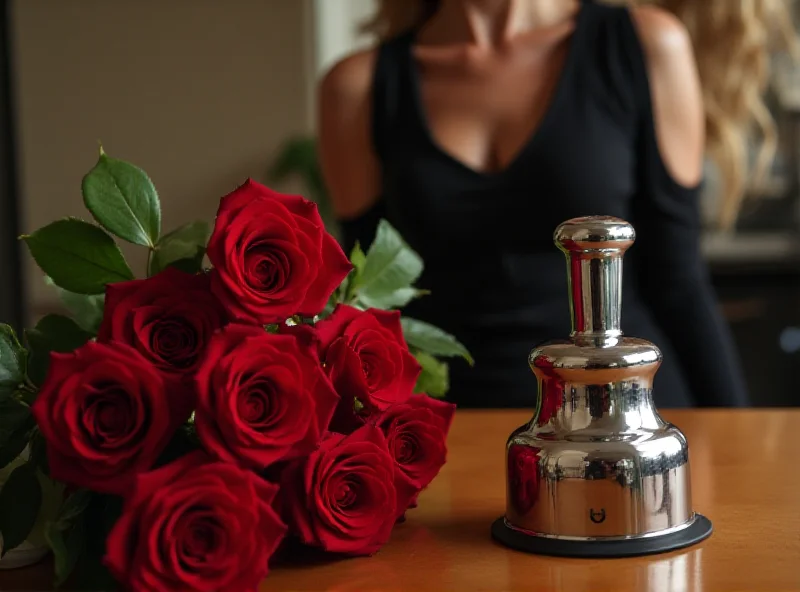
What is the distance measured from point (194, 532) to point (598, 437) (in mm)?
180

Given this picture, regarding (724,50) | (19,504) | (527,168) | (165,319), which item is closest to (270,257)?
(165,319)

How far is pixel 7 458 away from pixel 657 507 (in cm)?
29

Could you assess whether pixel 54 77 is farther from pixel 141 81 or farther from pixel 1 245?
pixel 1 245

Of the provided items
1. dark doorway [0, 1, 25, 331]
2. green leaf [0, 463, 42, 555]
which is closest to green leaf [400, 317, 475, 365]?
green leaf [0, 463, 42, 555]

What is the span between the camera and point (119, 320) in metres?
0.48

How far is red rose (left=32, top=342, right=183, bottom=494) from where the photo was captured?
46 centimetres

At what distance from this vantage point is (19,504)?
50 cm

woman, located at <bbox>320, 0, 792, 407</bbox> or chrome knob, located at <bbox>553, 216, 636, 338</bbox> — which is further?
woman, located at <bbox>320, 0, 792, 407</bbox>

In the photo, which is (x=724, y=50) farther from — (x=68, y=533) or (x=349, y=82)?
(x=68, y=533)

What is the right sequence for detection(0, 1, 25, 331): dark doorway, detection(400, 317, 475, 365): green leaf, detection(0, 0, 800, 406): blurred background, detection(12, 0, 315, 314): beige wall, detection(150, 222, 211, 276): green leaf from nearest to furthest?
detection(150, 222, 211, 276): green leaf
detection(400, 317, 475, 365): green leaf
detection(0, 1, 25, 331): dark doorway
detection(0, 0, 800, 406): blurred background
detection(12, 0, 315, 314): beige wall

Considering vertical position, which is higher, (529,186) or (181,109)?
(181,109)

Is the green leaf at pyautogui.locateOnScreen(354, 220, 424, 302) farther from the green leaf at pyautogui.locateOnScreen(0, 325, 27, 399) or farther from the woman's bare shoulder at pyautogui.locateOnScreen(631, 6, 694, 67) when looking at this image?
the woman's bare shoulder at pyautogui.locateOnScreen(631, 6, 694, 67)

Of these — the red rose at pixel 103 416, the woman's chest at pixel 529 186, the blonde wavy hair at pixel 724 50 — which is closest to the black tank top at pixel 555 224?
the woman's chest at pixel 529 186

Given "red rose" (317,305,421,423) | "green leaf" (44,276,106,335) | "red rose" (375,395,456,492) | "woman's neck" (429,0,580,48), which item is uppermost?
"woman's neck" (429,0,580,48)
